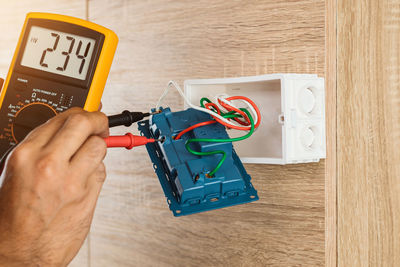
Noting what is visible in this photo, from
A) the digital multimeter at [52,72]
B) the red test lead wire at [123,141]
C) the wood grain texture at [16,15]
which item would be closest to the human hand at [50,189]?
the red test lead wire at [123,141]

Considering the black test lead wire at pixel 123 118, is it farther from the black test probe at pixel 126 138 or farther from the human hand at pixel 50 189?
the human hand at pixel 50 189

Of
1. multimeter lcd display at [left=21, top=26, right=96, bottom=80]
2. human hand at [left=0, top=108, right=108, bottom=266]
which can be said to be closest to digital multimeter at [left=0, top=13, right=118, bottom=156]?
multimeter lcd display at [left=21, top=26, right=96, bottom=80]

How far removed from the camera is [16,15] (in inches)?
37.3

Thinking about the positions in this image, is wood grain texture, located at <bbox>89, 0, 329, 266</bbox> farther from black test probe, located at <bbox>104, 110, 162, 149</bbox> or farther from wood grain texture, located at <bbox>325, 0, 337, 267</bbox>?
black test probe, located at <bbox>104, 110, 162, 149</bbox>

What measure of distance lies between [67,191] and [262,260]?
0.34 m

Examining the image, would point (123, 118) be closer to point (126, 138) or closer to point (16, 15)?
point (126, 138)

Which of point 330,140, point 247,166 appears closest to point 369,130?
point 330,140

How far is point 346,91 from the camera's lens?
1.69ft

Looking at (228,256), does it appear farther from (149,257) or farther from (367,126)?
(367,126)

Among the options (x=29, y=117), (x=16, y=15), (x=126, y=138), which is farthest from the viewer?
(x=16, y=15)

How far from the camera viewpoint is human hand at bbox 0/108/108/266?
0.32m

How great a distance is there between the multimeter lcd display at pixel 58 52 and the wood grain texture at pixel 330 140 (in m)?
0.33

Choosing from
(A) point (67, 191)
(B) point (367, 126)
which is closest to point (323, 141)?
(B) point (367, 126)

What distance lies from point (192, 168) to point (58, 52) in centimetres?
29
